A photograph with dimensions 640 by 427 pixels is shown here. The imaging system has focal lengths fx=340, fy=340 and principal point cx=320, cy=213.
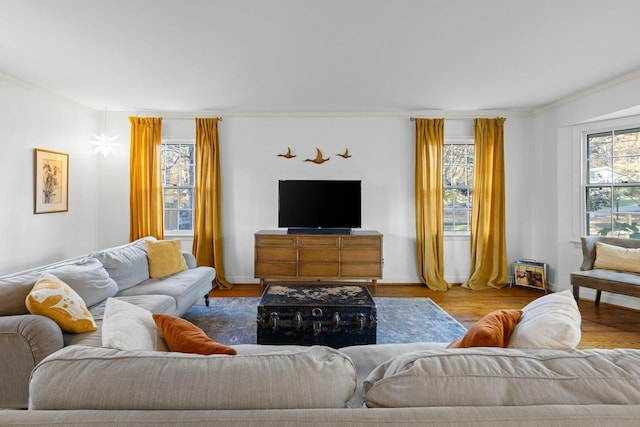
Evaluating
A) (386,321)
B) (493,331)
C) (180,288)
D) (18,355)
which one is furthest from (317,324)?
(18,355)

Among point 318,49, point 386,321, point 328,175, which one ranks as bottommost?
point 386,321

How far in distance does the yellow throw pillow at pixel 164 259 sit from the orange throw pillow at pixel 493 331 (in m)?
3.13

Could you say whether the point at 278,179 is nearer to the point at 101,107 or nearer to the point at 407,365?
the point at 101,107

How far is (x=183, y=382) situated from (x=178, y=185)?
4831 millimetres

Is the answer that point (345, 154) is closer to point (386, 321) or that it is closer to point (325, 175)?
point (325, 175)

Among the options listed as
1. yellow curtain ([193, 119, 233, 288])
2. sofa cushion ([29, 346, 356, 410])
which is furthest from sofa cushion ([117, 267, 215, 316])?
sofa cushion ([29, 346, 356, 410])

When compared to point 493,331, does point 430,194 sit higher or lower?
higher

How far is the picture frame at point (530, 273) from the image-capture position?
471 cm

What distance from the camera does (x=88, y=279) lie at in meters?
2.57

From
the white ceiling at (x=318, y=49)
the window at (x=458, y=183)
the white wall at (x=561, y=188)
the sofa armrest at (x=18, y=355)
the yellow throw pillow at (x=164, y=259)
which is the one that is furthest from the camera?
the window at (x=458, y=183)

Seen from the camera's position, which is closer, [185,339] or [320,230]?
[185,339]

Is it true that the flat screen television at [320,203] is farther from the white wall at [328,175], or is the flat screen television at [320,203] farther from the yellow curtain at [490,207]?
the yellow curtain at [490,207]

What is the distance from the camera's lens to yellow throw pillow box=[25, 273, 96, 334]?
193 centimetres

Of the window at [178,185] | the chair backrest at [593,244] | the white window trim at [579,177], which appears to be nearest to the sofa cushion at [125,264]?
the window at [178,185]
